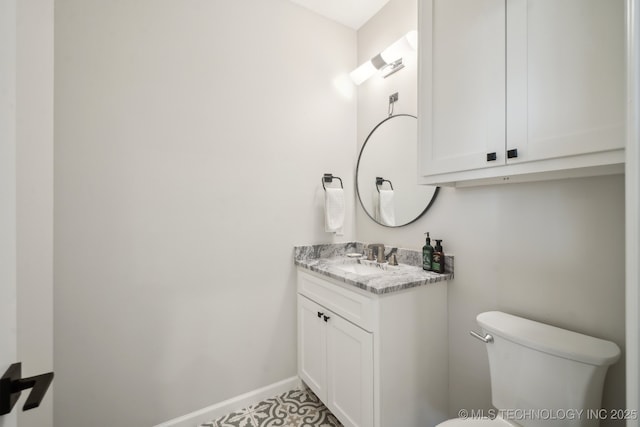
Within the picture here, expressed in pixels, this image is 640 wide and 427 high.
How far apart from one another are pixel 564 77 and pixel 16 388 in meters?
1.53

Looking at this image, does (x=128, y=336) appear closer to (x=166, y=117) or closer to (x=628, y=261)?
(x=166, y=117)

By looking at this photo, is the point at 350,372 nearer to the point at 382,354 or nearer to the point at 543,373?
the point at 382,354

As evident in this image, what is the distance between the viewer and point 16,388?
A: 47 cm

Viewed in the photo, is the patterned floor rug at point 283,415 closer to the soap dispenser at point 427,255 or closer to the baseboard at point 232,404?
the baseboard at point 232,404

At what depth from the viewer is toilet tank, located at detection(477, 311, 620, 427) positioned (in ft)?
2.77

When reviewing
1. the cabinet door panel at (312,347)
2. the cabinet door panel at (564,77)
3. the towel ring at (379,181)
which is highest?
the cabinet door panel at (564,77)

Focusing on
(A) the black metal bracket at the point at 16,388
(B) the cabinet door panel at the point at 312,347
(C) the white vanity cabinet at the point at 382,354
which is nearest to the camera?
(A) the black metal bracket at the point at 16,388

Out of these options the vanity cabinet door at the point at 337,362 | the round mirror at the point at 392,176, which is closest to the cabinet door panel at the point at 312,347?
the vanity cabinet door at the point at 337,362

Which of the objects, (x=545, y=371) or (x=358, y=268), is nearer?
(x=545, y=371)

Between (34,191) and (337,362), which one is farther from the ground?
(34,191)

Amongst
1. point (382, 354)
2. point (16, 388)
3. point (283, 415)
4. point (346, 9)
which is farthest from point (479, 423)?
point (346, 9)

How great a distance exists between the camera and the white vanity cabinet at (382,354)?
1.19 metres

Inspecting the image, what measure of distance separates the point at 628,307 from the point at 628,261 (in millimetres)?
96

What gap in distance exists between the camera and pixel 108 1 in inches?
51.6
